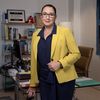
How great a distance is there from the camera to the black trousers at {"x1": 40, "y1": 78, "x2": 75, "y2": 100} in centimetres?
168

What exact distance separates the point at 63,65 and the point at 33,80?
0.32m

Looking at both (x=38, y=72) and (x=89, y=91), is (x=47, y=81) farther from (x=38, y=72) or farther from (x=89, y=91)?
(x=89, y=91)

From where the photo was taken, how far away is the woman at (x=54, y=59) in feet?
5.47

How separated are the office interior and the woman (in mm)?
3118

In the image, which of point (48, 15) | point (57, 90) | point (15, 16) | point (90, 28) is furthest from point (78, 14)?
point (57, 90)

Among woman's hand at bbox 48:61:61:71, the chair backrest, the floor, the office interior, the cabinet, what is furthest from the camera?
the office interior

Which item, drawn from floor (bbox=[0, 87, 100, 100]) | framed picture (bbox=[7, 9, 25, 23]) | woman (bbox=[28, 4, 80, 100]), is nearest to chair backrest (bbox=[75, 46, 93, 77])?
floor (bbox=[0, 87, 100, 100])

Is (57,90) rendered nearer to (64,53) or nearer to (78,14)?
(64,53)

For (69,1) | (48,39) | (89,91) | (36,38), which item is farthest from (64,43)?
(69,1)

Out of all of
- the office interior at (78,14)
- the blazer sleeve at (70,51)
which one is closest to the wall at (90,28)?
the office interior at (78,14)

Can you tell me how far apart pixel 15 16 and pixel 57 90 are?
11.1 feet

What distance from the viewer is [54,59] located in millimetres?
1675

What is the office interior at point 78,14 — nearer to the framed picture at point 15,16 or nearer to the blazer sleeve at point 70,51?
the framed picture at point 15,16

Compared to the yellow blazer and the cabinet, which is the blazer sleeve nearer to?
the yellow blazer
